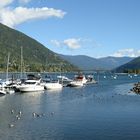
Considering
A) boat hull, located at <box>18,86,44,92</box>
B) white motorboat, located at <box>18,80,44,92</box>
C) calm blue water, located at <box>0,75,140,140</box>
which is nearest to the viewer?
calm blue water, located at <box>0,75,140,140</box>

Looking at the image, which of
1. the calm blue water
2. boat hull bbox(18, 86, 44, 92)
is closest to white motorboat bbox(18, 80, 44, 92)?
boat hull bbox(18, 86, 44, 92)

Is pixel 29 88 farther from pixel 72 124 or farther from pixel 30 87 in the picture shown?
pixel 72 124

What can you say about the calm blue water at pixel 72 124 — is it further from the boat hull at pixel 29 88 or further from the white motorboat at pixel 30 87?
the white motorboat at pixel 30 87

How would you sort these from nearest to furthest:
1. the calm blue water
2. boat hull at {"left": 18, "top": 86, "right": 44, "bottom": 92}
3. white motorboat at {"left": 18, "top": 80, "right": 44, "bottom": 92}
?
the calm blue water < boat hull at {"left": 18, "top": 86, "right": 44, "bottom": 92} < white motorboat at {"left": 18, "top": 80, "right": 44, "bottom": 92}

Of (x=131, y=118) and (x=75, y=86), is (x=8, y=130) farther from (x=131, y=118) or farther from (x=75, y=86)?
(x=75, y=86)

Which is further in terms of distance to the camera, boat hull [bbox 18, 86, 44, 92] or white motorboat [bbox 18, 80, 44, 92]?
white motorboat [bbox 18, 80, 44, 92]

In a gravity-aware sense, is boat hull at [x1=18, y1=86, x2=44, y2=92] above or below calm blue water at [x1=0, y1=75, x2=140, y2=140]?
above

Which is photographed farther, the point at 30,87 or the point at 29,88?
the point at 30,87

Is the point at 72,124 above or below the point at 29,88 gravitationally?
below

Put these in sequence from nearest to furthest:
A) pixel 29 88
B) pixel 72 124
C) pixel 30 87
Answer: pixel 72 124
pixel 29 88
pixel 30 87

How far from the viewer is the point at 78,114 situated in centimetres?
6850

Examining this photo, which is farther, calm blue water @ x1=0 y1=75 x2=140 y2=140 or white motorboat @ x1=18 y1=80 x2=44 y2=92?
white motorboat @ x1=18 y1=80 x2=44 y2=92

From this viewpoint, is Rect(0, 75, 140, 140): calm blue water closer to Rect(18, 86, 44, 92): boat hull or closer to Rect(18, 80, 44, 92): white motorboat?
Rect(18, 86, 44, 92): boat hull

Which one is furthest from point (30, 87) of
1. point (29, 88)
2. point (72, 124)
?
point (72, 124)
